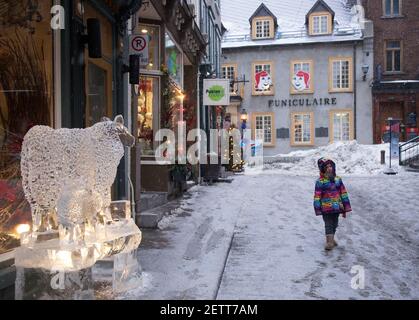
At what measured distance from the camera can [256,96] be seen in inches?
1255

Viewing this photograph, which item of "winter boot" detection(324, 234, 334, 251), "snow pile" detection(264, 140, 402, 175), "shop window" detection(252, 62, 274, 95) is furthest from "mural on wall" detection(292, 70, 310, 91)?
"winter boot" detection(324, 234, 334, 251)

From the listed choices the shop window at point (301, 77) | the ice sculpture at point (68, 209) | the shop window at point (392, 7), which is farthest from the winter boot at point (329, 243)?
the shop window at point (392, 7)

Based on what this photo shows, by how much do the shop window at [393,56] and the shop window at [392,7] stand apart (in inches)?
68.7

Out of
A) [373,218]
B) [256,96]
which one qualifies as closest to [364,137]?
[256,96]

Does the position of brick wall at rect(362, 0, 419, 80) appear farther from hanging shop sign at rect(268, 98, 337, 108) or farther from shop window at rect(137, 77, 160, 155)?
shop window at rect(137, 77, 160, 155)

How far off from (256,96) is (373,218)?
22935 mm

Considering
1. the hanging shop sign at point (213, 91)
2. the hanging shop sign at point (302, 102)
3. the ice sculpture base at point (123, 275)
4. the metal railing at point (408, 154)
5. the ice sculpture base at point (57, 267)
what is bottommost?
the ice sculpture base at point (123, 275)

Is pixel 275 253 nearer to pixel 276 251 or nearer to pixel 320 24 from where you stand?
pixel 276 251

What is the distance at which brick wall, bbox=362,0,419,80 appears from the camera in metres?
30.2

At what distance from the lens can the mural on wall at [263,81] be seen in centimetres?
3159

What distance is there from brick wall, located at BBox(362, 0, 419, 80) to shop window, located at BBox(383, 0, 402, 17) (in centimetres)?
23

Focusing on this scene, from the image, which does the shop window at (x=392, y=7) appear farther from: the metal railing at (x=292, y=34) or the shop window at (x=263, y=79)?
the shop window at (x=263, y=79)

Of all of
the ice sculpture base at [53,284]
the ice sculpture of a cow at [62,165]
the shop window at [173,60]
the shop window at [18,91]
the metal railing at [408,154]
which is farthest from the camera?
the metal railing at [408,154]

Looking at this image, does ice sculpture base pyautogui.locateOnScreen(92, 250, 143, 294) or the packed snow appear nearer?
ice sculpture base pyautogui.locateOnScreen(92, 250, 143, 294)
